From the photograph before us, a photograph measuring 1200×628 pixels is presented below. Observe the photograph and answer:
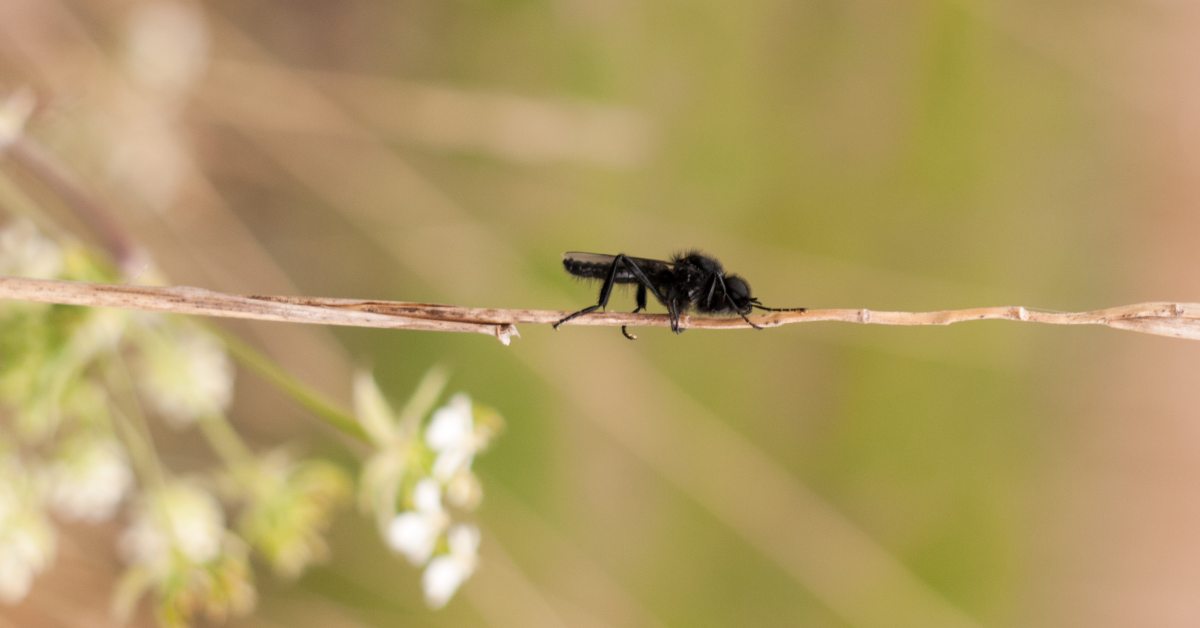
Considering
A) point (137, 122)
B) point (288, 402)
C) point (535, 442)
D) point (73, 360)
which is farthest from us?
point (535, 442)

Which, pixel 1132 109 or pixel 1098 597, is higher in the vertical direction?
pixel 1132 109

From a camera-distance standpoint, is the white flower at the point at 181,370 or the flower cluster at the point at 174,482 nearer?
the flower cluster at the point at 174,482

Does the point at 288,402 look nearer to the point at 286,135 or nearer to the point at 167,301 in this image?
the point at 286,135

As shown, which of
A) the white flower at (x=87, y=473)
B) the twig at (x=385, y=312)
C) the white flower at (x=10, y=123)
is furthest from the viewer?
the white flower at (x=87, y=473)

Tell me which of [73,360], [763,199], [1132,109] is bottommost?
[73,360]

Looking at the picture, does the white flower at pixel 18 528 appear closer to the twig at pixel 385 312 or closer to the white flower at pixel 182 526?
the white flower at pixel 182 526

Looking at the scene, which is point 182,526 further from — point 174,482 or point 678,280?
point 678,280

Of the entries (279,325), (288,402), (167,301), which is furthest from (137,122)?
(167,301)

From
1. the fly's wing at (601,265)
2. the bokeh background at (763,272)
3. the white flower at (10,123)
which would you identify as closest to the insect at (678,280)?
the fly's wing at (601,265)
